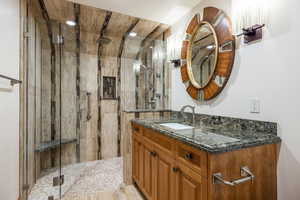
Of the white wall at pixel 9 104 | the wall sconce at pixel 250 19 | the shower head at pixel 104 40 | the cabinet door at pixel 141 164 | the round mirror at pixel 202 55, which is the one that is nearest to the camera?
the wall sconce at pixel 250 19

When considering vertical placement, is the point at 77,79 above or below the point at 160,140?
above

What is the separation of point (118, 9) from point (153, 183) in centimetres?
220

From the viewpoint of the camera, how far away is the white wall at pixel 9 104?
1.38 meters

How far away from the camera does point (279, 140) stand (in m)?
1.14

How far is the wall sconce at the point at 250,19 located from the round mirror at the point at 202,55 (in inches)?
10.1

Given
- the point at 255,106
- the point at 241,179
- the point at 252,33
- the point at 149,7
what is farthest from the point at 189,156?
the point at 149,7

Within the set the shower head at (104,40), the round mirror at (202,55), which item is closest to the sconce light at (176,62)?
the round mirror at (202,55)

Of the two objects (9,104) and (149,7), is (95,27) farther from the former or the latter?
Answer: (9,104)

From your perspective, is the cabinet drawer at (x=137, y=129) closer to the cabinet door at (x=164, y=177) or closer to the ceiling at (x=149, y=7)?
the cabinet door at (x=164, y=177)

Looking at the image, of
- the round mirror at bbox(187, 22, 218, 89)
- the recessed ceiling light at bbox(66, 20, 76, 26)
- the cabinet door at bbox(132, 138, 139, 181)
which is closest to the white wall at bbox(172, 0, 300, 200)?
the round mirror at bbox(187, 22, 218, 89)

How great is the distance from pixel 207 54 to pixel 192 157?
1.24 m

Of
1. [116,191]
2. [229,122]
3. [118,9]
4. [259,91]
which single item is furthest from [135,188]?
[118,9]

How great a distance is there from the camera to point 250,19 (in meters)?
1.33

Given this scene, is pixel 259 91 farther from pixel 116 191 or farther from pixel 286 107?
pixel 116 191
